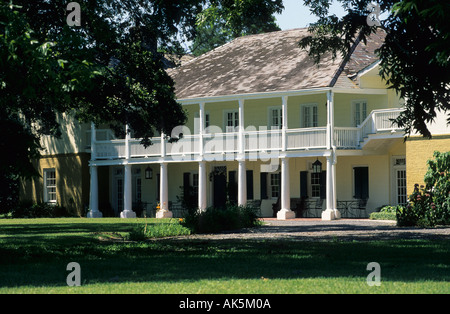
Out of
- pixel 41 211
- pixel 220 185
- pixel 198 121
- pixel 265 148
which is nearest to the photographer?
pixel 265 148

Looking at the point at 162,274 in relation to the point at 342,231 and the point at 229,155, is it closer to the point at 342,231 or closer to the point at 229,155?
the point at 342,231

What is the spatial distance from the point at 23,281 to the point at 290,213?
78.6 ft

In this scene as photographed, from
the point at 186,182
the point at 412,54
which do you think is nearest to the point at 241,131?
the point at 186,182

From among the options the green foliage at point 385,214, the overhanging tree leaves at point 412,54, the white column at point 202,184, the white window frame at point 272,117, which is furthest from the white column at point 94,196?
the overhanging tree leaves at point 412,54

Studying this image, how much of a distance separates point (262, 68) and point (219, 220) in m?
14.4

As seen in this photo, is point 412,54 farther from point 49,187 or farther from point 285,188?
point 49,187

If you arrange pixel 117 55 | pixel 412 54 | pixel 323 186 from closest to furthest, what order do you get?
pixel 412 54, pixel 117 55, pixel 323 186

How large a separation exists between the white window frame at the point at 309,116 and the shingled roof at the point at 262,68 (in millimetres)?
1918

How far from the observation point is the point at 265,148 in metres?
35.5

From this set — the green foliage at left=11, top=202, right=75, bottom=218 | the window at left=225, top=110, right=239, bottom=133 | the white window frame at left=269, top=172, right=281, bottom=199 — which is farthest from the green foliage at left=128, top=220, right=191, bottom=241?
the green foliage at left=11, top=202, right=75, bottom=218

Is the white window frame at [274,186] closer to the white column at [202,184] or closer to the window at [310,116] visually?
the window at [310,116]

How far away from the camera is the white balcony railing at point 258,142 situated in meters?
33.4
